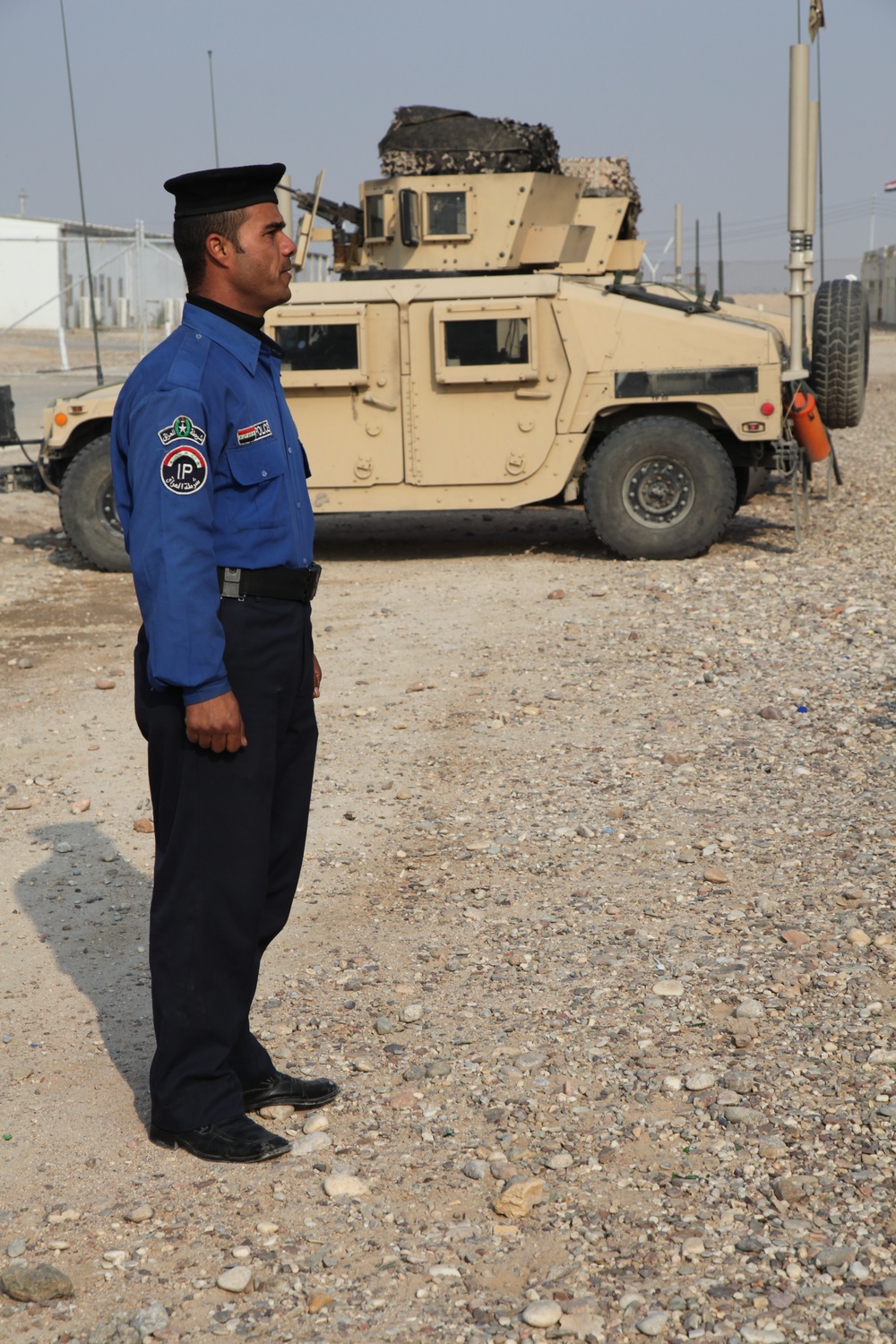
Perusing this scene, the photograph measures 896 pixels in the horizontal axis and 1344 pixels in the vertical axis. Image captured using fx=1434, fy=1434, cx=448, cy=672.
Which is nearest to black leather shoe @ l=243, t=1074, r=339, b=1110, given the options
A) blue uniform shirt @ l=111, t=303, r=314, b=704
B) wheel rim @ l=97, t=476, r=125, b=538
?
blue uniform shirt @ l=111, t=303, r=314, b=704

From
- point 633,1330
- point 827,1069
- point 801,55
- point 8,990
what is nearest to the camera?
point 633,1330

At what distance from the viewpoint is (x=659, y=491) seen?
31.8 ft

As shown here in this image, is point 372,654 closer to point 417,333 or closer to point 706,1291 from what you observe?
point 417,333

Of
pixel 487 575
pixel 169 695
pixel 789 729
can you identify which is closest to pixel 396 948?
pixel 169 695

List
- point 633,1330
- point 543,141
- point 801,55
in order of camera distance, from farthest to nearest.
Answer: point 543,141 < point 801,55 < point 633,1330

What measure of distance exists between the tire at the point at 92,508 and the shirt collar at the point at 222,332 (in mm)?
7493

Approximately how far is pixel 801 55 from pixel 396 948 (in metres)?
7.46

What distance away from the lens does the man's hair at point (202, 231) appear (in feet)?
8.96

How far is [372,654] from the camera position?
24.6 ft

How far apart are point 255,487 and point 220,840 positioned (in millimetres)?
693

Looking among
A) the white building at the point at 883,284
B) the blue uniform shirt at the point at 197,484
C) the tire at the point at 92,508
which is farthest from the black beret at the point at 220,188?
the white building at the point at 883,284

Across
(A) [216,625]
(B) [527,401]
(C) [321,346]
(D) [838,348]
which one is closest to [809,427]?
(D) [838,348]

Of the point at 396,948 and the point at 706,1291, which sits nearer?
the point at 706,1291

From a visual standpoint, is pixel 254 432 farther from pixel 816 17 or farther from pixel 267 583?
pixel 816 17
